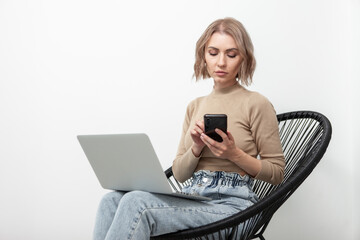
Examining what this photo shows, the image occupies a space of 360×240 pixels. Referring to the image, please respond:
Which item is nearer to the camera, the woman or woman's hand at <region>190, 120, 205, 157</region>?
the woman

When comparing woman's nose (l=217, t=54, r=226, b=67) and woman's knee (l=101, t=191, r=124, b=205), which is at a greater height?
woman's nose (l=217, t=54, r=226, b=67)

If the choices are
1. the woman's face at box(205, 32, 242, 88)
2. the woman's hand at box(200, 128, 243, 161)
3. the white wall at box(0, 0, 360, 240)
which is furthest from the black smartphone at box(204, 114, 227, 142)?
the white wall at box(0, 0, 360, 240)

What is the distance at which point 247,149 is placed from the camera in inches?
55.7

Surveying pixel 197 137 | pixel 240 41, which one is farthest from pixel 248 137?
pixel 240 41

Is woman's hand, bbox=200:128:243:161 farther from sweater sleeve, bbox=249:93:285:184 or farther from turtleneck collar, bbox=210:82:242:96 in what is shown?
turtleneck collar, bbox=210:82:242:96

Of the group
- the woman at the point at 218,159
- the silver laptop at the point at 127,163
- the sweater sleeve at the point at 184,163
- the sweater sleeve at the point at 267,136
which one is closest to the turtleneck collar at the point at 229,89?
the woman at the point at 218,159

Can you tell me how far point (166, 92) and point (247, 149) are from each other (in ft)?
2.60

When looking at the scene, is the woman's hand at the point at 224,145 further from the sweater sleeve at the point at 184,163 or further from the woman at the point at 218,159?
the sweater sleeve at the point at 184,163

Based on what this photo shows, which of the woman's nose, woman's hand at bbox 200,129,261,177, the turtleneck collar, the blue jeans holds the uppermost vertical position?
the woman's nose

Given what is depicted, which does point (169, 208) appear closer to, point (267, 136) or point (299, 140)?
point (267, 136)

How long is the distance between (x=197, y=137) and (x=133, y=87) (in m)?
0.90

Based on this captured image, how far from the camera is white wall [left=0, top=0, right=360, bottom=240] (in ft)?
6.42

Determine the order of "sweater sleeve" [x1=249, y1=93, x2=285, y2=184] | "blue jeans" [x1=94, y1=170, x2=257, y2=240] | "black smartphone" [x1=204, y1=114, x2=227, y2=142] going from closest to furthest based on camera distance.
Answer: "blue jeans" [x1=94, y1=170, x2=257, y2=240] → "black smartphone" [x1=204, y1=114, x2=227, y2=142] → "sweater sleeve" [x1=249, y1=93, x2=285, y2=184]

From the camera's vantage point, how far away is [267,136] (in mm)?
1391
